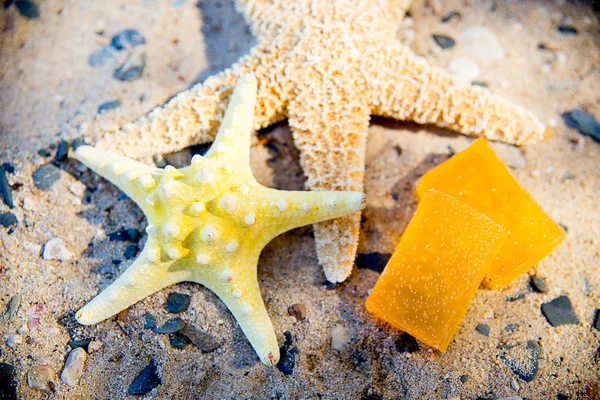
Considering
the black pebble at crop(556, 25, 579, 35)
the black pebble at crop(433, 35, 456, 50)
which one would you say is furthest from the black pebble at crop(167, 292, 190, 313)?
the black pebble at crop(556, 25, 579, 35)

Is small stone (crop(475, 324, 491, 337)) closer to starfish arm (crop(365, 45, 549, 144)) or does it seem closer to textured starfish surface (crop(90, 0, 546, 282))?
textured starfish surface (crop(90, 0, 546, 282))

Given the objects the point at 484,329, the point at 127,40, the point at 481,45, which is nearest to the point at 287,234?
the point at 484,329

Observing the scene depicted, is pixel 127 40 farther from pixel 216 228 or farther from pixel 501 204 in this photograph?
pixel 501 204

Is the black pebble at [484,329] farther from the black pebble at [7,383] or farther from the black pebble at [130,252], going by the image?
the black pebble at [7,383]

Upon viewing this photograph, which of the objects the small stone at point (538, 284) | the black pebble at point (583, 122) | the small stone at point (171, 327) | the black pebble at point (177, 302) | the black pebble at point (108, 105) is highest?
the black pebble at point (108, 105)

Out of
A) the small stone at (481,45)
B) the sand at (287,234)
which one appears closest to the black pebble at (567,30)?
the sand at (287,234)

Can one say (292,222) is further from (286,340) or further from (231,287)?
(286,340)
